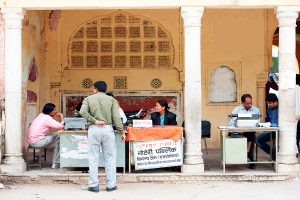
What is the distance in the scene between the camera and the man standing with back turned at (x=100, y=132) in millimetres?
10984

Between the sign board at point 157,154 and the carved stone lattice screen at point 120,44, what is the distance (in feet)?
16.8

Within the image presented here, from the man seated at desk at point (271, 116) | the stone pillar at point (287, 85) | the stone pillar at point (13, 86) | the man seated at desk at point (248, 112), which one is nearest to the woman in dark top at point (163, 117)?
the man seated at desk at point (248, 112)

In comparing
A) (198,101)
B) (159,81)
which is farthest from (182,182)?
(159,81)

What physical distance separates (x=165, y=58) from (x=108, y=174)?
6.67 meters

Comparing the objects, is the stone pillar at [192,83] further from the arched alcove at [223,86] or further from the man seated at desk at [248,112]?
the arched alcove at [223,86]

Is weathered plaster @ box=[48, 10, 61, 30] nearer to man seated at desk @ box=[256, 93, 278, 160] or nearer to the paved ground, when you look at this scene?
the paved ground

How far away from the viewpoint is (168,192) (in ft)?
36.6

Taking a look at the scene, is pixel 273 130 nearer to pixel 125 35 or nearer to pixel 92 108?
pixel 92 108

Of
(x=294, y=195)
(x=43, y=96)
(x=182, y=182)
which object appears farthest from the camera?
(x=43, y=96)

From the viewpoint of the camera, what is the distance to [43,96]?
662 inches

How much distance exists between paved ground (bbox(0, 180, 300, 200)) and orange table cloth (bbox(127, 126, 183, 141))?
0.93 meters

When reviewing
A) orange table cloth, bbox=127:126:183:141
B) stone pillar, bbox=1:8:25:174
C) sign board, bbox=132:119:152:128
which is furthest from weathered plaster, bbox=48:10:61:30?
orange table cloth, bbox=127:126:183:141

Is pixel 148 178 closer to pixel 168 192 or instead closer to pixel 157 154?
pixel 157 154

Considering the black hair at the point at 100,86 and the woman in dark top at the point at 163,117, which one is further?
the woman in dark top at the point at 163,117
